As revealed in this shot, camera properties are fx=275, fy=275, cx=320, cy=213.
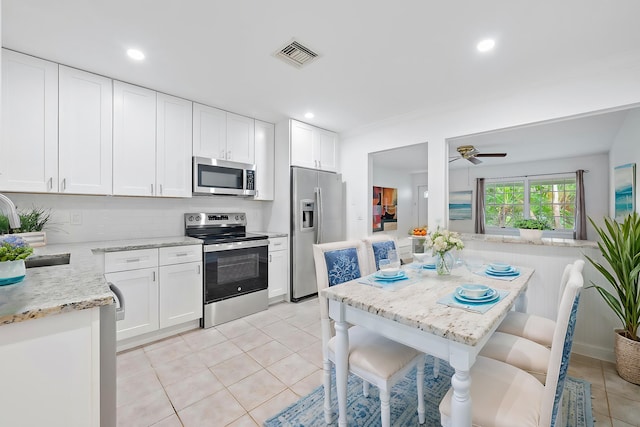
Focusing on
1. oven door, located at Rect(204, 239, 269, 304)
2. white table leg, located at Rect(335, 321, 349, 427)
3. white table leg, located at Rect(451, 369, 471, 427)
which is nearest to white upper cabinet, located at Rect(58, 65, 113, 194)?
oven door, located at Rect(204, 239, 269, 304)

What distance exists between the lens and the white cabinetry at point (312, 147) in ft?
12.1

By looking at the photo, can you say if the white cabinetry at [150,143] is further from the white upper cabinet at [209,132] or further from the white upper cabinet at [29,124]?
the white upper cabinet at [29,124]

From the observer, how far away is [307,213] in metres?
3.79

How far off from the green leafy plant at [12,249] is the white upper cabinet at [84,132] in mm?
1605

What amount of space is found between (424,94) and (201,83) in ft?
7.40

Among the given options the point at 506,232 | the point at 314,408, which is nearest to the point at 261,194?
the point at 314,408

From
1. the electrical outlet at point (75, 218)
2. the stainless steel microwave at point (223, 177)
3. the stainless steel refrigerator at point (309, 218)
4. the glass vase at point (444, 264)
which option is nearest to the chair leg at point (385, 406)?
the glass vase at point (444, 264)

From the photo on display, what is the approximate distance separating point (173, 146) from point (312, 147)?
1.76 meters

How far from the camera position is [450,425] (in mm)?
1115

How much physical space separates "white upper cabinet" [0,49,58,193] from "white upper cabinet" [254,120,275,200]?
1.98 metres

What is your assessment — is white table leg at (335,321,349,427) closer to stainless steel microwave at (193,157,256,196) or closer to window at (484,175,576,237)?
stainless steel microwave at (193,157,256,196)

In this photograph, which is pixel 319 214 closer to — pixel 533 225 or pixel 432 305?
pixel 533 225

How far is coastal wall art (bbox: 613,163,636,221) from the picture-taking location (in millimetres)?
2707

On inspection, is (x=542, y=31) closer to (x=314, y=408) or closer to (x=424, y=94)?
(x=424, y=94)
